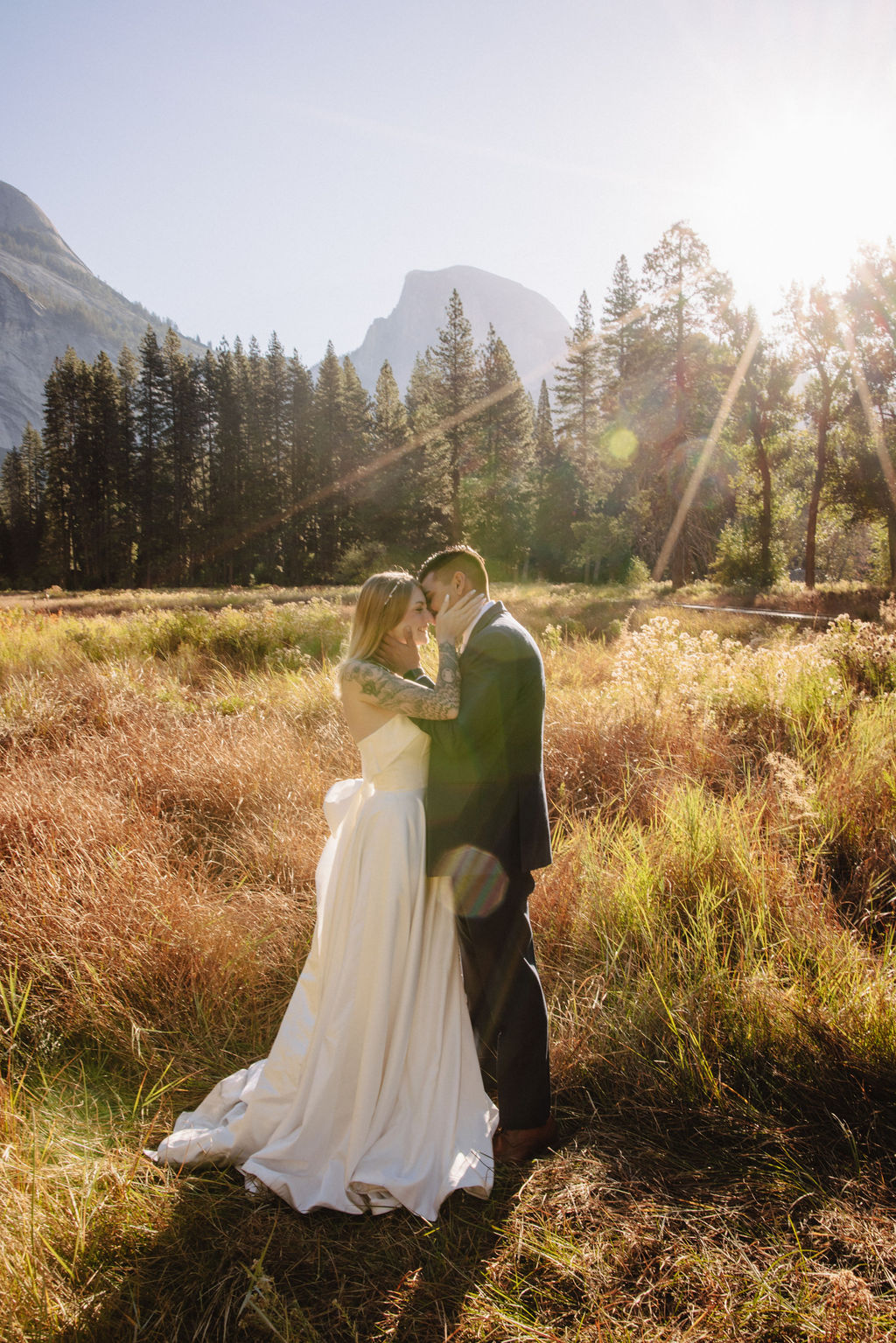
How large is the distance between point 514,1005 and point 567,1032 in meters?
0.68

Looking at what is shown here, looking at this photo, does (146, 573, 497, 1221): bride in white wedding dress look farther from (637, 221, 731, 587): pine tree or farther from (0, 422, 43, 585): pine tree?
(0, 422, 43, 585): pine tree

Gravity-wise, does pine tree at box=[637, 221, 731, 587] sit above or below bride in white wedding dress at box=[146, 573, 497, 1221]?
above

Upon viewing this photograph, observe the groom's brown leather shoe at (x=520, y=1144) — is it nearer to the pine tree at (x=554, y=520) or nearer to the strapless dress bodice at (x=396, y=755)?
the strapless dress bodice at (x=396, y=755)

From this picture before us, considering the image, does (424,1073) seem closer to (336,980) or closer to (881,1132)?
(336,980)

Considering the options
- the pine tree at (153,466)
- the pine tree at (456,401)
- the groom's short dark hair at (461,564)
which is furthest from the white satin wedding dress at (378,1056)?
the pine tree at (153,466)

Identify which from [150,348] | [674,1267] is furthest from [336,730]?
[150,348]

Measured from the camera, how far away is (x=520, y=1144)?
8.53 feet

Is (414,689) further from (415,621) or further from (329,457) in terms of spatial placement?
(329,457)

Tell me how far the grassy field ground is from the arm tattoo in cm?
162

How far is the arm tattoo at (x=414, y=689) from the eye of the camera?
2.55 metres

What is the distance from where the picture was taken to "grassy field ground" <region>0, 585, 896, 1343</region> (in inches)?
81.6

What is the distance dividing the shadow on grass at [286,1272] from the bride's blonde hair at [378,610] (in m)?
2.00

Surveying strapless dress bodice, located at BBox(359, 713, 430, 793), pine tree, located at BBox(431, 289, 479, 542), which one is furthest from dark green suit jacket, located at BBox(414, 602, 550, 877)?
pine tree, located at BBox(431, 289, 479, 542)

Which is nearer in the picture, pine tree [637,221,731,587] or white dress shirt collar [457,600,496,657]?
white dress shirt collar [457,600,496,657]
